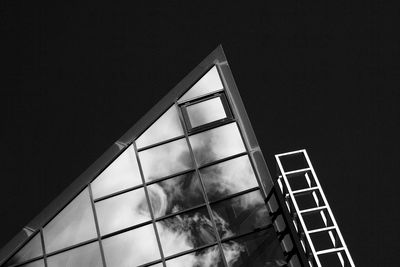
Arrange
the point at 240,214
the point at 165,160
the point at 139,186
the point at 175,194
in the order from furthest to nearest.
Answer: the point at 165,160 < the point at 139,186 < the point at 175,194 < the point at 240,214

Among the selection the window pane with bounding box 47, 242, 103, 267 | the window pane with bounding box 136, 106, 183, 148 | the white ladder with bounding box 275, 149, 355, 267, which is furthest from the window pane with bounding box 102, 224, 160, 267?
the white ladder with bounding box 275, 149, 355, 267

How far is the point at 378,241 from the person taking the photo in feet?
115

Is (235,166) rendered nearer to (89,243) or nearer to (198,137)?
(198,137)

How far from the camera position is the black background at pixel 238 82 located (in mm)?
35438

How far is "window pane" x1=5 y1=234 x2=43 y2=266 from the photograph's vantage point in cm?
2661

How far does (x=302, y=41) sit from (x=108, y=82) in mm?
Result: 9530

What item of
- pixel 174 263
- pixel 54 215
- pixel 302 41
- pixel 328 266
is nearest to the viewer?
pixel 174 263

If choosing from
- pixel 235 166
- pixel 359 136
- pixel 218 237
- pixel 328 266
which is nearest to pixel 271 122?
pixel 359 136

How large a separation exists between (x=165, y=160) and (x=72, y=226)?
4.04 m

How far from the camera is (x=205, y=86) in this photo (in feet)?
97.2

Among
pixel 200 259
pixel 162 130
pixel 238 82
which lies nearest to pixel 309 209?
pixel 200 259

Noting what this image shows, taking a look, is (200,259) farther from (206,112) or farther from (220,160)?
(206,112)

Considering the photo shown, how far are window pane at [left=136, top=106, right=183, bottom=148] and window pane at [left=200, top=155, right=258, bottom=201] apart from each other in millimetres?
2096

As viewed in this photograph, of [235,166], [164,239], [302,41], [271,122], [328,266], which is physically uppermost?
[302,41]
